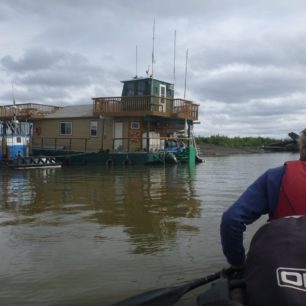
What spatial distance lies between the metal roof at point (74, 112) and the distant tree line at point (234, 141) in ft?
107

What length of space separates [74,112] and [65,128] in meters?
1.54

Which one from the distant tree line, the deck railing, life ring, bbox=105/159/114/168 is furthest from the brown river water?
the distant tree line

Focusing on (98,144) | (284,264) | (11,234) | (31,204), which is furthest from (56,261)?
(98,144)

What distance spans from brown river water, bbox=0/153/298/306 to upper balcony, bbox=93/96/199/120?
15278 millimetres

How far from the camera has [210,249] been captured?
6352 mm

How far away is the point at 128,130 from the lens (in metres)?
28.4

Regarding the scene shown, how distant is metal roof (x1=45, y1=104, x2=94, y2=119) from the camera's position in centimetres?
3071

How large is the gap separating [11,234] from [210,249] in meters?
3.24

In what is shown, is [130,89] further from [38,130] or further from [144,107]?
[38,130]

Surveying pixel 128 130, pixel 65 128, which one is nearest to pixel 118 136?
pixel 128 130

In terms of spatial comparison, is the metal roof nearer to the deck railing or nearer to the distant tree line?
the deck railing

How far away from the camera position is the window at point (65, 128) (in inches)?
1225

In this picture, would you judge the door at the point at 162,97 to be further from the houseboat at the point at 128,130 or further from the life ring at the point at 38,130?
the life ring at the point at 38,130

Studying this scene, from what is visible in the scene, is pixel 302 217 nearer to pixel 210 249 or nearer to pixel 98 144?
pixel 210 249
